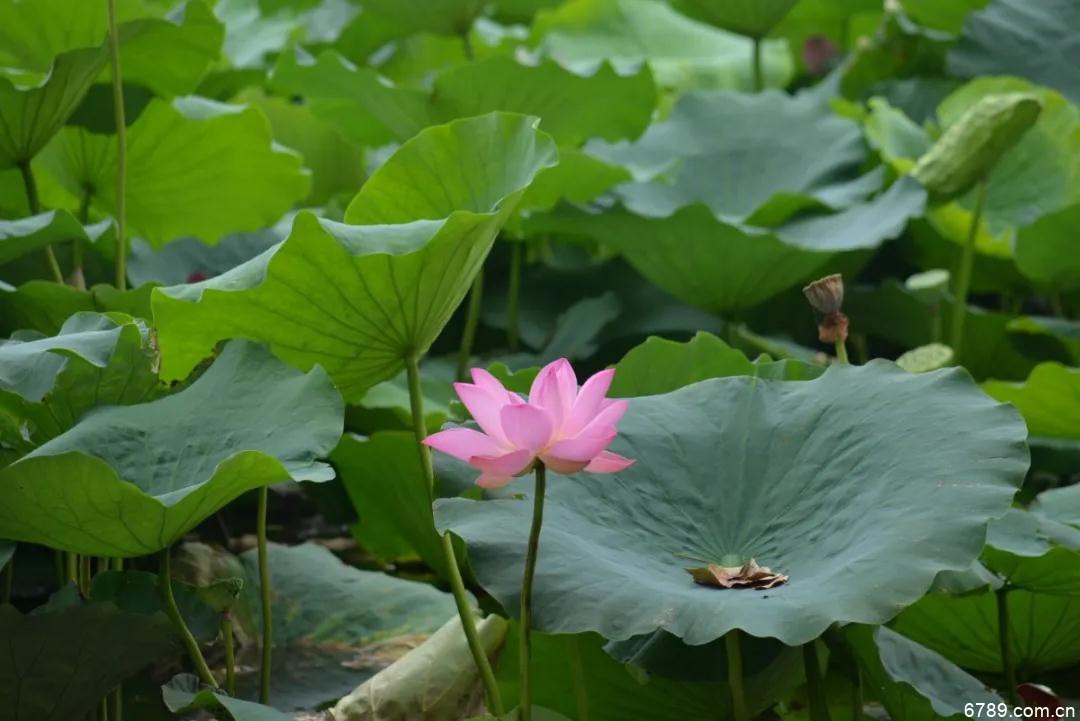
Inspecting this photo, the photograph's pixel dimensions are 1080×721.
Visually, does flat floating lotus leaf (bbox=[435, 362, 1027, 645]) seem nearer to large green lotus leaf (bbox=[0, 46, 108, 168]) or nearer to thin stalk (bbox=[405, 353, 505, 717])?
thin stalk (bbox=[405, 353, 505, 717])

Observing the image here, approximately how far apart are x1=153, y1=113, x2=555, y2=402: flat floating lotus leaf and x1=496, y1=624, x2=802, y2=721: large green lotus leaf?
26 centimetres

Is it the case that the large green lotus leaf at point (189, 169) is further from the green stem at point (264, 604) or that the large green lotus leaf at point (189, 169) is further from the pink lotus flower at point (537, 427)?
the pink lotus flower at point (537, 427)

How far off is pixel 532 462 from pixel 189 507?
9.1 inches

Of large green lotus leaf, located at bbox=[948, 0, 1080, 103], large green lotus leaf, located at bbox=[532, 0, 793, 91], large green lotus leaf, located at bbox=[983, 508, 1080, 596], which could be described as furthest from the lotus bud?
large green lotus leaf, located at bbox=[532, 0, 793, 91]

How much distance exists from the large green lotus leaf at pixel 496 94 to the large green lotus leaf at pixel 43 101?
501 mm

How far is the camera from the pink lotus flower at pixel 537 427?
0.89 m

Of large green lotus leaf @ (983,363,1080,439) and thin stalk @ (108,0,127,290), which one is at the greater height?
thin stalk @ (108,0,127,290)

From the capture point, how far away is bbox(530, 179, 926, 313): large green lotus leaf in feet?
5.98

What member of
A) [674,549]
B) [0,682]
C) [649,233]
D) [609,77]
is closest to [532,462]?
[674,549]

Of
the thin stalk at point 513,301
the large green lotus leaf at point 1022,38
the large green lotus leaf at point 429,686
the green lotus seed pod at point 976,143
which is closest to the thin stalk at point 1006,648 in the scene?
the large green lotus leaf at point 429,686

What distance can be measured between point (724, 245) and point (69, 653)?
1013 millimetres

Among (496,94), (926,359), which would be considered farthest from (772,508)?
(496,94)

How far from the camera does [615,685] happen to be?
3.87ft

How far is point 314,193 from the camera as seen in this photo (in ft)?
8.00
